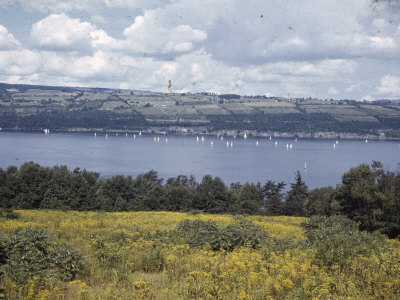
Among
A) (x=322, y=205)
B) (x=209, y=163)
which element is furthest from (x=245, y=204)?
(x=209, y=163)

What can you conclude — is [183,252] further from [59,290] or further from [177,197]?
[177,197]

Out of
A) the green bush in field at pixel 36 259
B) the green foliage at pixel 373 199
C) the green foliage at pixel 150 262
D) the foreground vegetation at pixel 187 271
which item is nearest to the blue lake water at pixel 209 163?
Result: the green foliage at pixel 373 199

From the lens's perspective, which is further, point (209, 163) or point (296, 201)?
point (209, 163)

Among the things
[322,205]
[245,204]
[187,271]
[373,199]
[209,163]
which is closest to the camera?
[187,271]

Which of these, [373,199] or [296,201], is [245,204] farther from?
[373,199]

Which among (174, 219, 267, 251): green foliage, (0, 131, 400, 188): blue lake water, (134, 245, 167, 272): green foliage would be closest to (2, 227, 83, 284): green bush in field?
(134, 245, 167, 272): green foliage

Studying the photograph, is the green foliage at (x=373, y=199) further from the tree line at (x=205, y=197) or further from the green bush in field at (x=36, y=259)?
the green bush in field at (x=36, y=259)

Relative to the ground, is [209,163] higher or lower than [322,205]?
lower

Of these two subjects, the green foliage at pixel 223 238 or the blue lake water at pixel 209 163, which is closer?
the green foliage at pixel 223 238
